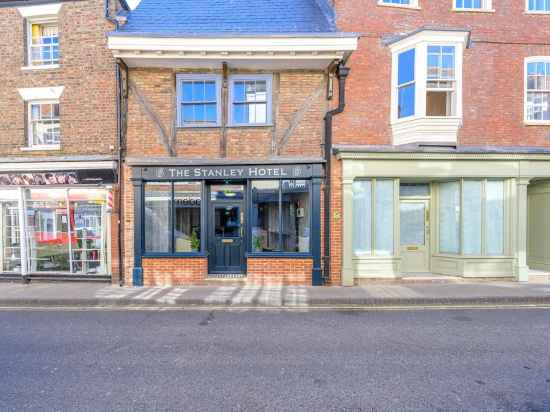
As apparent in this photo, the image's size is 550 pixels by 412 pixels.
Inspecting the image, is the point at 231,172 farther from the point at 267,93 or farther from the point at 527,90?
Result: the point at 527,90

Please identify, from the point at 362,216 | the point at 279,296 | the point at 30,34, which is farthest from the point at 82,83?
the point at 362,216

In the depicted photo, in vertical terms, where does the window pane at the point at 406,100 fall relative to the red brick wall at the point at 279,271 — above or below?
above

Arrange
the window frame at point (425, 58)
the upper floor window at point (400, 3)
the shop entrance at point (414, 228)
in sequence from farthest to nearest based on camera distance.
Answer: the shop entrance at point (414, 228)
the upper floor window at point (400, 3)
the window frame at point (425, 58)

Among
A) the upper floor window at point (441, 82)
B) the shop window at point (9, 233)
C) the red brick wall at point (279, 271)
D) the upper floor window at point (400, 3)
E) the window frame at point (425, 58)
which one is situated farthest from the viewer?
the shop window at point (9, 233)

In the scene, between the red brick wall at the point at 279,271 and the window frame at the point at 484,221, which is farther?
the window frame at the point at 484,221

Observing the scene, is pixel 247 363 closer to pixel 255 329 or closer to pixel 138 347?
pixel 255 329

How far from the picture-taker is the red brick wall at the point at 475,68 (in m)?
9.40

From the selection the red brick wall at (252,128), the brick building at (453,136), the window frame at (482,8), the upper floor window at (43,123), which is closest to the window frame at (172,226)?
the red brick wall at (252,128)

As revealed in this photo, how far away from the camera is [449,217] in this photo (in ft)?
32.7

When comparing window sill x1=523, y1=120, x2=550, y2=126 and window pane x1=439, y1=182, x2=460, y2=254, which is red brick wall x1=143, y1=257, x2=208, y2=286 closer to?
window pane x1=439, y1=182, x2=460, y2=254

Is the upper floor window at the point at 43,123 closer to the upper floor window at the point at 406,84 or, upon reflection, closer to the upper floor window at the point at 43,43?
the upper floor window at the point at 43,43

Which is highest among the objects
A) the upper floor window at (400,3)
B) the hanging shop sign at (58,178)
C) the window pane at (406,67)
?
the upper floor window at (400,3)

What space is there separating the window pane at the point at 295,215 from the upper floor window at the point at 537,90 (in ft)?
24.3

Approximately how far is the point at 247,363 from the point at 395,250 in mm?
6612
